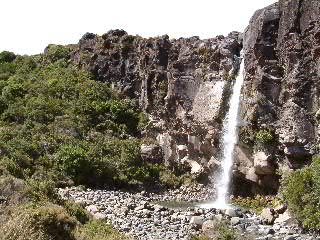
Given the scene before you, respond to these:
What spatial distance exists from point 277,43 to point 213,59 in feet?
23.6

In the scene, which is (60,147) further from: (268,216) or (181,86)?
(268,216)

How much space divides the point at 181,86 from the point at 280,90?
36.9 feet

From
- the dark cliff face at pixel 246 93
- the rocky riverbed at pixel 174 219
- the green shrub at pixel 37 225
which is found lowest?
the rocky riverbed at pixel 174 219

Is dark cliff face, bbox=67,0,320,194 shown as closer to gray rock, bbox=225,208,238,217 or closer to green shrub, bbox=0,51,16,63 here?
gray rock, bbox=225,208,238,217

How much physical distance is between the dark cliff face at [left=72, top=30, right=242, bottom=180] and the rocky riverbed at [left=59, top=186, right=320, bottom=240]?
24.1ft

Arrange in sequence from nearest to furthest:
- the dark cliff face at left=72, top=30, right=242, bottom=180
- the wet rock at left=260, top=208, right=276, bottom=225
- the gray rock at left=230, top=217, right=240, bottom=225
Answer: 1. the gray rock at left=230, top=217, right=240, bottom=225
2. the wet rock at left=260, top=208, right=276, bottom=225
3. the dark cliff face at left=72, top=30, right=242, bottom=180

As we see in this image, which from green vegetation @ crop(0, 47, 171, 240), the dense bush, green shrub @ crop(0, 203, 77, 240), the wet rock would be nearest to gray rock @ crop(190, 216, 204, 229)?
the wet rock

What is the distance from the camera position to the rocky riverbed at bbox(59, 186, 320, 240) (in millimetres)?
23875

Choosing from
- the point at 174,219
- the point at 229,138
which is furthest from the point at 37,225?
the point at 229,138

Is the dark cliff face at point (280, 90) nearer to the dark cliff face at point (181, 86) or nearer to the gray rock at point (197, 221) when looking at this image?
the dark cliff face at point (181, 86)

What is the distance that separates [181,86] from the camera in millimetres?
43531

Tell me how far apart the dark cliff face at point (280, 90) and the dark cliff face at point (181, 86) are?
310 cm

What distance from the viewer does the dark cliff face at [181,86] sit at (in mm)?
39438

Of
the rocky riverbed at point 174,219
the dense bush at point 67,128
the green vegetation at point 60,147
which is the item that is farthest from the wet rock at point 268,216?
the dense bush at point 67,128
